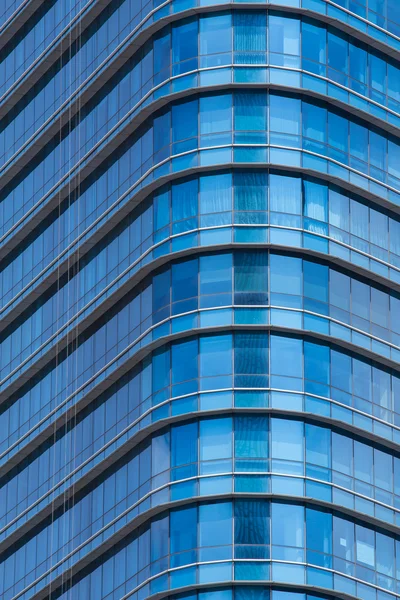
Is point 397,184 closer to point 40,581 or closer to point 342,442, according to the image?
point 342,442

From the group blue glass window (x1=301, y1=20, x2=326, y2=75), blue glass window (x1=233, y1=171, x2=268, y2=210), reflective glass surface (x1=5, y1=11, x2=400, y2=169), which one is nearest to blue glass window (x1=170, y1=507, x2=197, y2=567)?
blue glass window (x1=233, y1=171, x2=268, y2=210)

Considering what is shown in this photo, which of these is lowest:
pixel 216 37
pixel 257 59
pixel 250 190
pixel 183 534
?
pixel 183 534

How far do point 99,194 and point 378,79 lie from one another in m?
13.0

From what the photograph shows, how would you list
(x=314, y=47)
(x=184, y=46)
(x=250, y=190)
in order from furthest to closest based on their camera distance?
(x=314, y=47)
(x=184, y=46)
(x=250, y=190)

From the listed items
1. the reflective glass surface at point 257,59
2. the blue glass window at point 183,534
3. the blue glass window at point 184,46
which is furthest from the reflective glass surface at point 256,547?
the blue glass window at point 184,46

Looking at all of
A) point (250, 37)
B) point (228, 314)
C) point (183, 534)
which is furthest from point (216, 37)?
point (183, 534)

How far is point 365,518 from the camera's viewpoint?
100312 mm

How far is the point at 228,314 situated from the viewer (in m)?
99.2

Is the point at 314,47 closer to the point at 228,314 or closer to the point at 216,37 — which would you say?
the point at 216,37

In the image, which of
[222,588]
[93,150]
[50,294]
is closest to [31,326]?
[50,294]

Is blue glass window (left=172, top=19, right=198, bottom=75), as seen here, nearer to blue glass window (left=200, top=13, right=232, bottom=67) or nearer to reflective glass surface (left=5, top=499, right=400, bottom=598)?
blue glass window (left=200, top=13, right=232, bottom=67)

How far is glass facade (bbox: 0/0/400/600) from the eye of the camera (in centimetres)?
9762

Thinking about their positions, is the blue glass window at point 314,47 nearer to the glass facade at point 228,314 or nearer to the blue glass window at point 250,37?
the glass facade at point 228,314

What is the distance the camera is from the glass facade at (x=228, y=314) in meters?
97.6
